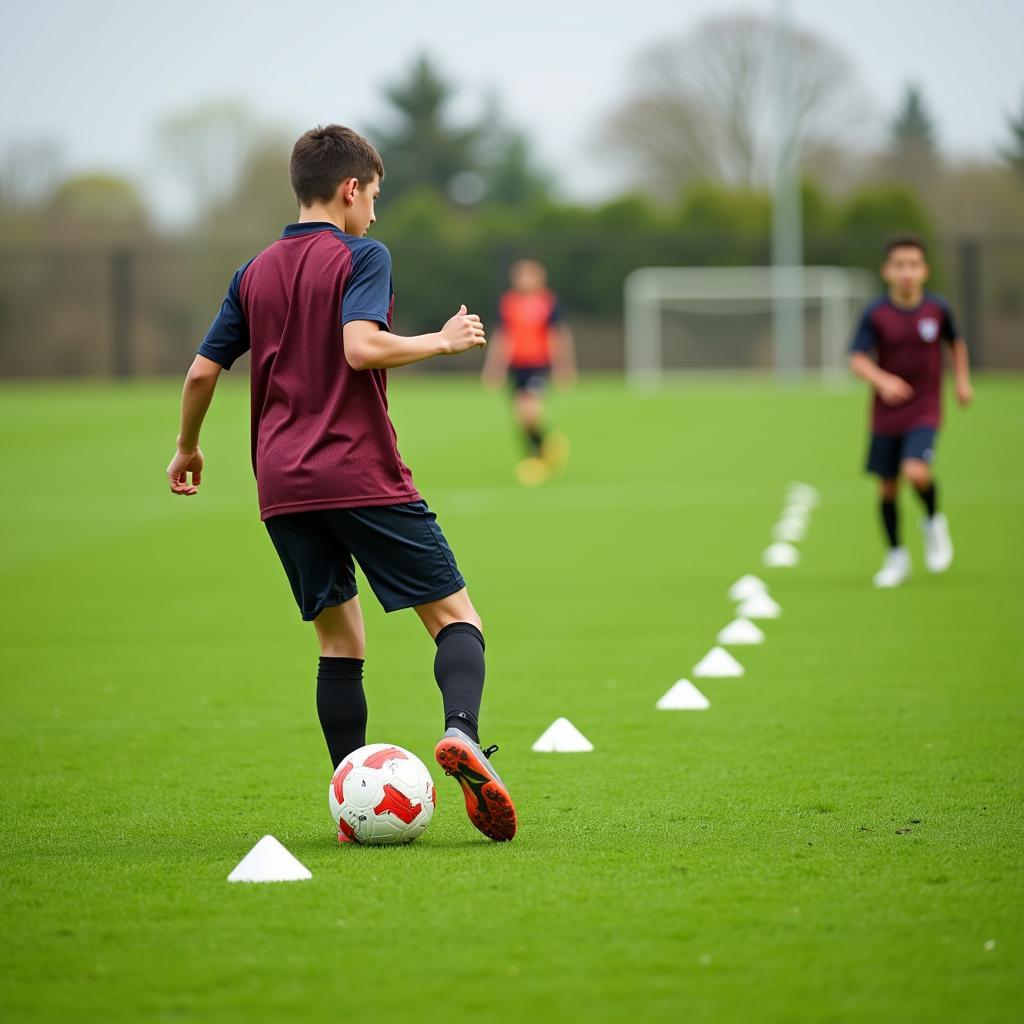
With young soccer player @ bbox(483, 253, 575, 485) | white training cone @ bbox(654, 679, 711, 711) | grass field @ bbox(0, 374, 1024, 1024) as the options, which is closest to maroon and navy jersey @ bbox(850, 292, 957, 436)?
grass field @ bbox(0, 374, 1024, 1024)

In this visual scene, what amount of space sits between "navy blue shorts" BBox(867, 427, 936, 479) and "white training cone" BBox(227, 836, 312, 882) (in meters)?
6.94

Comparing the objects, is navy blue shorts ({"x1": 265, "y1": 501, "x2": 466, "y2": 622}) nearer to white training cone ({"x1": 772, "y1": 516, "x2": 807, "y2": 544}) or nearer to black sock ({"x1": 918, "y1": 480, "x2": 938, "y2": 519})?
black sock ({"x1": 918, "y1": 480, "x2": 938, "y2": 519})

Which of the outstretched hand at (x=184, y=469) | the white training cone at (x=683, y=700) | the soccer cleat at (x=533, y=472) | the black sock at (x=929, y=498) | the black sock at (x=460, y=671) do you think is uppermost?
the outstretched hand at (x=184, y=469)

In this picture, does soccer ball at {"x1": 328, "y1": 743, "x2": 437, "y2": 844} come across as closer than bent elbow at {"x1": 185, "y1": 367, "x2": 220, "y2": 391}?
Yes

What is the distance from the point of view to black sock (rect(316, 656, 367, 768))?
16.5 ft

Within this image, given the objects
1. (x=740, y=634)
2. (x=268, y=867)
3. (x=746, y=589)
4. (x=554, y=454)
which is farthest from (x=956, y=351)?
(x=554, y=454)

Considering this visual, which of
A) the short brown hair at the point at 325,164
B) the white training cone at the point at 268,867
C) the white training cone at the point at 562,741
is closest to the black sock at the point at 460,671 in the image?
the white training cone at the point at 268,867

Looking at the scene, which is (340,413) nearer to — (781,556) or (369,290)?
(369,290)

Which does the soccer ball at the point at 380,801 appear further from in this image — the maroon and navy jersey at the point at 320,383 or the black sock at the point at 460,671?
the maroon and navy jersey at the point at 320,383

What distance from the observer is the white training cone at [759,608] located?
9.32m

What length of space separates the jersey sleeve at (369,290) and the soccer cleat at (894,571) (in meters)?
6.51

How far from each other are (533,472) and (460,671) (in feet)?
47.9

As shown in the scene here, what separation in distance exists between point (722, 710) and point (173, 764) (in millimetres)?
2213

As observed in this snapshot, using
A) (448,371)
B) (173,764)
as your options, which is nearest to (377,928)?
(173,764)
